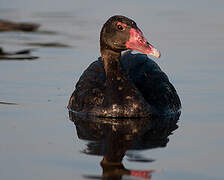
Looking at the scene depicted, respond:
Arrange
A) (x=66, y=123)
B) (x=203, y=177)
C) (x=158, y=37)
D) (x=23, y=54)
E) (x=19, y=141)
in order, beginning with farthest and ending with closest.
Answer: (x=158, y=37) → (x=23, y=54) → (x=66, y=123) → (x=19, y=141) → (x=203, y=177)

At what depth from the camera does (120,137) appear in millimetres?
11867

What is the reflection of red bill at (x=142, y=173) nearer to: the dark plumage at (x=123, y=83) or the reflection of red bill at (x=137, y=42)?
the dark plumage at (x=123, y=83)

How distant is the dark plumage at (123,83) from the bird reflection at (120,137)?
18 cm

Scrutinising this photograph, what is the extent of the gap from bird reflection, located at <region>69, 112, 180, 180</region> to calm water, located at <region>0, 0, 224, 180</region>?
9 centimetres

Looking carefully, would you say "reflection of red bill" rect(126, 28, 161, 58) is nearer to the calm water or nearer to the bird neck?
the bird neck

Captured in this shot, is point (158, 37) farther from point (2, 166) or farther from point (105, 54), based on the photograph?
point (2, 166)

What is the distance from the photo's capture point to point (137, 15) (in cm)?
2197

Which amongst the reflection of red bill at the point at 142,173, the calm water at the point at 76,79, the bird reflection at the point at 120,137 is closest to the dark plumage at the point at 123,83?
the bird reflection at the point at 120,137

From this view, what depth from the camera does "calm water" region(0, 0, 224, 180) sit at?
33.7ft

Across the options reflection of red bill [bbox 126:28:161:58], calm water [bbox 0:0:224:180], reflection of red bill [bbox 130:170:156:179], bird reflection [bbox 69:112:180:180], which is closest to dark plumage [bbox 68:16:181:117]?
reflection of red bill [bbox 126:28:161:58]

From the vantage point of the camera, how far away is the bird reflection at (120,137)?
10.0 m

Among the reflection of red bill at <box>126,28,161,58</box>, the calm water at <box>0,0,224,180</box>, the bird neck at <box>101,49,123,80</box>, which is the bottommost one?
the calm water at <box>0,0,224,180</box>

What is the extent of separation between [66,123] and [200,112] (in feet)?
7.11

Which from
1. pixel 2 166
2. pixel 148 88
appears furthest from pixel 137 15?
pixel 2 166
